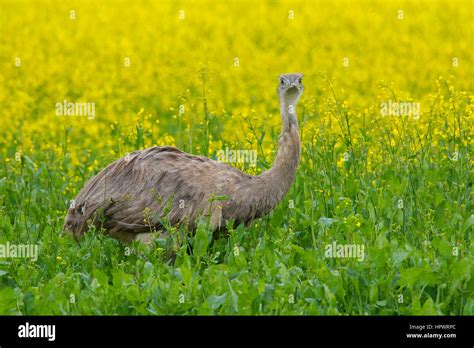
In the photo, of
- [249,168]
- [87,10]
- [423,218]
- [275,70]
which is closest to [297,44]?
[275,70]

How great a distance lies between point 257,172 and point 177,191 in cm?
216

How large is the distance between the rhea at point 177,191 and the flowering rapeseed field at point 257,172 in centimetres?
22

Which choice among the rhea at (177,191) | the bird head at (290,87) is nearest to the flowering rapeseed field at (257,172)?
the rhea at (177,191)

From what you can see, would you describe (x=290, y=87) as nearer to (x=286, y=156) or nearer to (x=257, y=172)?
(x=286, y=156)

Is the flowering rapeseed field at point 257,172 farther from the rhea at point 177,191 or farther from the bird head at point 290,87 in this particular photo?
the bird head at point 290,87

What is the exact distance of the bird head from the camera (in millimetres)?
9617

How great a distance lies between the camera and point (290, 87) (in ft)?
31.6

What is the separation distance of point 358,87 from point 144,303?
10369 mm

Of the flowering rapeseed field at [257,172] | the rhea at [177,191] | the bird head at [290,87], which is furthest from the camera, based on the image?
the bird head at [290,87]

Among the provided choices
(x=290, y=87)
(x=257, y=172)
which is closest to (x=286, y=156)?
(x=290, y=87)

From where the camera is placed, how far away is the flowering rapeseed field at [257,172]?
8.17 m

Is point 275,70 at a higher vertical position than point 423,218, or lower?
higher
